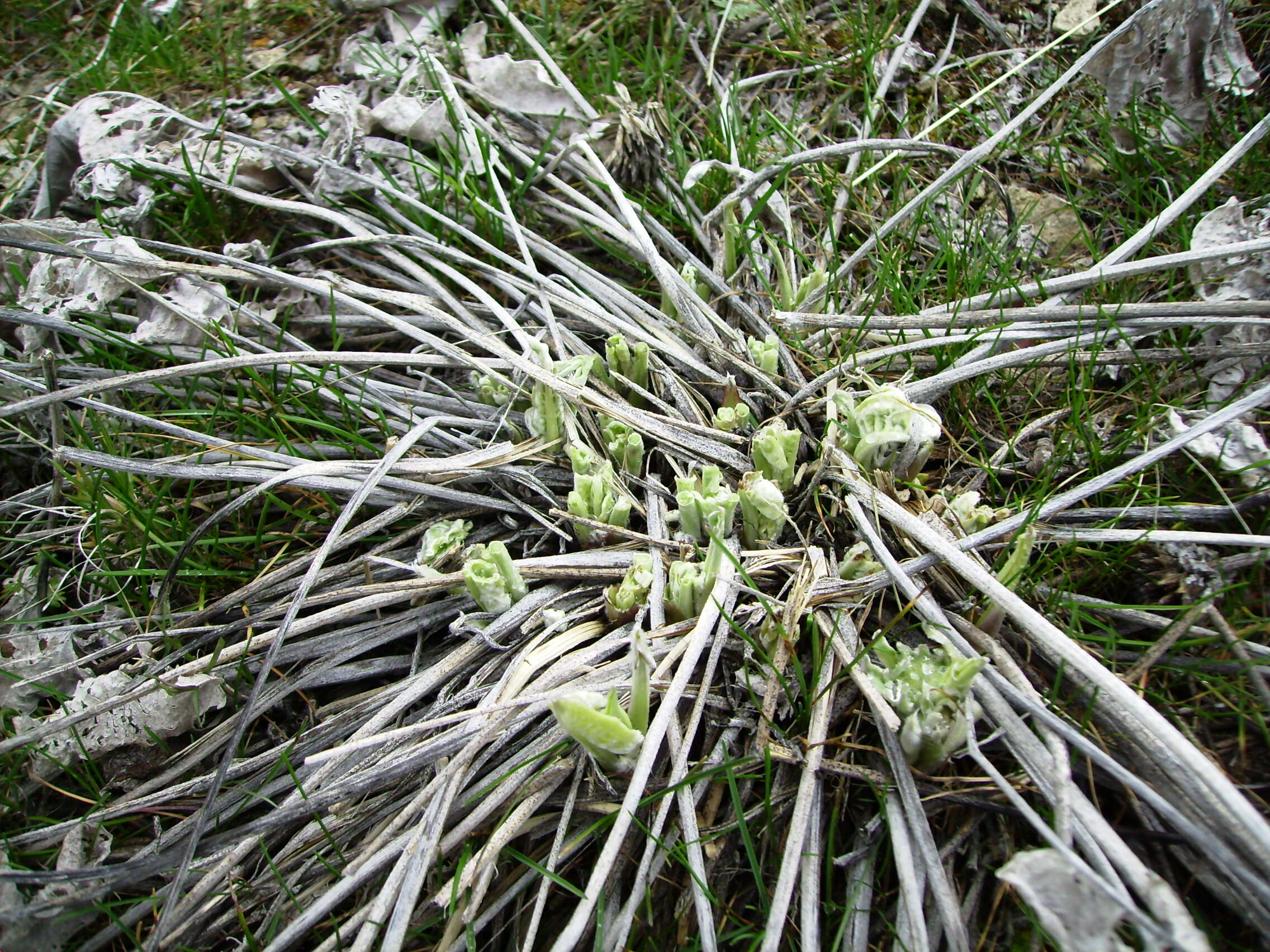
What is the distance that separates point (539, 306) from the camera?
2.18 meters

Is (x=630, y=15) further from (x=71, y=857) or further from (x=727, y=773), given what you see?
(x=71, y=857)

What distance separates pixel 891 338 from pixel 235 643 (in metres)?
1.76

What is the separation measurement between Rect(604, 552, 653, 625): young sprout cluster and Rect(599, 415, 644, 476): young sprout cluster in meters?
0.27

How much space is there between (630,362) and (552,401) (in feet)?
0.86

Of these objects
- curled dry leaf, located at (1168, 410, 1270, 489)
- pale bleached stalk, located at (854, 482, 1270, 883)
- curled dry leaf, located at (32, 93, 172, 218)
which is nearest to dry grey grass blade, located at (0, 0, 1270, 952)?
pale bleached stalk, located at (854, 482, 1270, 883)

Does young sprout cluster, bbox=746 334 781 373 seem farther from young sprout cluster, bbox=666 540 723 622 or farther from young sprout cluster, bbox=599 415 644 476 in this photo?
young sprout cluster, bbox=666 540 723 622

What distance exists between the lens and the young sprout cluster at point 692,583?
154cm

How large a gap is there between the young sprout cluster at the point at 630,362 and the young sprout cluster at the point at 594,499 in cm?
30

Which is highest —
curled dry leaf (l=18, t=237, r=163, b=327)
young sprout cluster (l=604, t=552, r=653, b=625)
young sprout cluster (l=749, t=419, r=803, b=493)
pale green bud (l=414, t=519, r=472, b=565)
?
curled dry leaf (l=18, t=237, r=163, b=327)

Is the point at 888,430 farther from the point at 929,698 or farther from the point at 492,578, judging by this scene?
the point at 492,578

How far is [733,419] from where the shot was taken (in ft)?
6.06

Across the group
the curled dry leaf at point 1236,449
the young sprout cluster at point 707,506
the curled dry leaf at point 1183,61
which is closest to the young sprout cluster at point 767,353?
the young sprout cluster at point 707,506

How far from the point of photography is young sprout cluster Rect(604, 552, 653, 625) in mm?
1598

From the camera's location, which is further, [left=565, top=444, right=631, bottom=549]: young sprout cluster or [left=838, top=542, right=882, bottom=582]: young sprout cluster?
[left=565, top=444, right=631, bottom=549]: young sprout cluster
